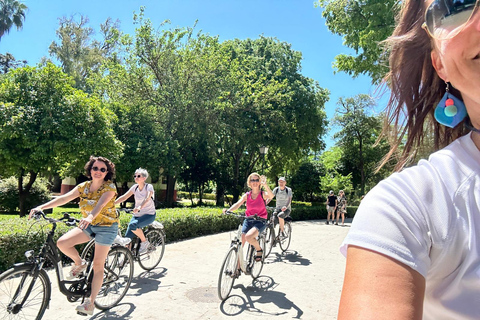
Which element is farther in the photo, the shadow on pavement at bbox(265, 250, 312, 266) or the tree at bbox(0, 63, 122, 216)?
the tree at bbox(0, 63, 122, 216)

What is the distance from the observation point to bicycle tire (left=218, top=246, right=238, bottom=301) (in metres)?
5.44

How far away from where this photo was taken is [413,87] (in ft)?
3.80

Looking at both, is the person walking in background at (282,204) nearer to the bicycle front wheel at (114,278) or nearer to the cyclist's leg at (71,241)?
the bicycle front wheel at (114,278)

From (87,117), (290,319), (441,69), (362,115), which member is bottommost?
(290,319)

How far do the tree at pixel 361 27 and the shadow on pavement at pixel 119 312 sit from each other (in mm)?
8263

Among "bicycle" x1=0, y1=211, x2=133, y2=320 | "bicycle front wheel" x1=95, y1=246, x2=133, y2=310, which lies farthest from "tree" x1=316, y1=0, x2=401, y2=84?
"bicycle" x1=0, y1=211, x2=133, y2=320

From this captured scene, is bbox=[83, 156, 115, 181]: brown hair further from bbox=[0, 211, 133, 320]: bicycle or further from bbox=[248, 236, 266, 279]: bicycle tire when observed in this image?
bbox=[248, 236, 266, 279]: bicycle tire

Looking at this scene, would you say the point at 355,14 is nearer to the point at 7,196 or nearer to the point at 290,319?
the point at 290,319

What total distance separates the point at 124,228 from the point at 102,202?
5.09 m

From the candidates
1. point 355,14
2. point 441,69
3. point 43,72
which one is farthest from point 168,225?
point 441,69

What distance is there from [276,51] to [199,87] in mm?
8688

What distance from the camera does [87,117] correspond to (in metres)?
14.0

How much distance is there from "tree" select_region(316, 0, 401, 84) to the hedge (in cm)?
769

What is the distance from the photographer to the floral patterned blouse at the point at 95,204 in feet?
15.0
